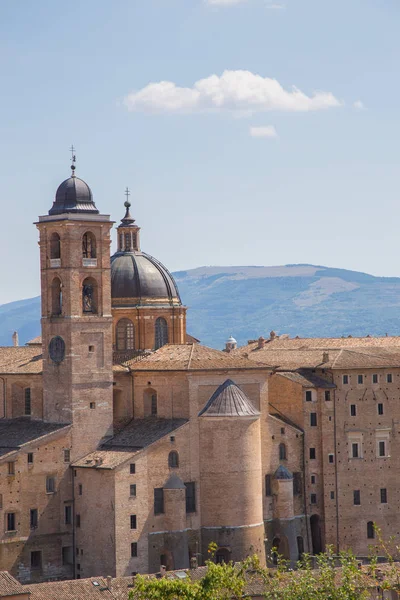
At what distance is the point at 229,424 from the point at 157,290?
11.4 m

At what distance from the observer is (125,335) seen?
80.0 metres

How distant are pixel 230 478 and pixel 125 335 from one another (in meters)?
11.6

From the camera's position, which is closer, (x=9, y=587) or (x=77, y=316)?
(x=9, y=587)

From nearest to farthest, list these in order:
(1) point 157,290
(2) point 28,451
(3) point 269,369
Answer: (2) point 28,451 < (3) point 269,369 < (1) point 157,290

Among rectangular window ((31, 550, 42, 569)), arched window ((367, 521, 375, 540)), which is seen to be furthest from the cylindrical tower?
rectangular window ((31, 550, 42, 569))

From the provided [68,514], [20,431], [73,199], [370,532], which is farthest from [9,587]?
[370,532]

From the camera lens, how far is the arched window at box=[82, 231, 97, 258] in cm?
7419

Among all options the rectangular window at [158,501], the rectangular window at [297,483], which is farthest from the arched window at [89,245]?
the rectangular window at [297,483]

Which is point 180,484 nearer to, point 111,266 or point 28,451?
point 28,451

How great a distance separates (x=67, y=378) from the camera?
2874 inches

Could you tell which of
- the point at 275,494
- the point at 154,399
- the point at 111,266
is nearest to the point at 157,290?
the point at 111,266

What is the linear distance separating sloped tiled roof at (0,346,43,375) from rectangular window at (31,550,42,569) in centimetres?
964

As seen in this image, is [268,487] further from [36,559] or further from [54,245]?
[54,245]

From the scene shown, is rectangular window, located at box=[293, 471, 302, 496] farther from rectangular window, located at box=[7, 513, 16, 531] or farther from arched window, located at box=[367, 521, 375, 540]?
rectangular window, located at box=[7, 513, 16, 531]
